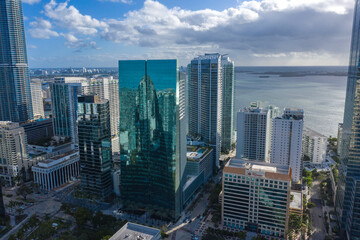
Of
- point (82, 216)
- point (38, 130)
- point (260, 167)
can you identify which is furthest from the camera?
point (38, 130)

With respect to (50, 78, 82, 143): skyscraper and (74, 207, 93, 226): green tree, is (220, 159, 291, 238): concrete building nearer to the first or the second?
(74, 207, 93, 226): green tree

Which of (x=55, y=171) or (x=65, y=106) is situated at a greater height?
(x=65, y=106)

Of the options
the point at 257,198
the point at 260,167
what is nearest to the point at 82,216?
the point at 257,198

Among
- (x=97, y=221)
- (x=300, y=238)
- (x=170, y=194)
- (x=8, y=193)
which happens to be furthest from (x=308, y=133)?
(x=8, y=193)

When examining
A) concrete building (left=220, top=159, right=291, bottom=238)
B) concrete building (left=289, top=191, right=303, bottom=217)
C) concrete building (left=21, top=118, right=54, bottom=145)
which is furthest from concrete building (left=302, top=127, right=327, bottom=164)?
concrete building (left=21, top=118, right=54, bottom=145)

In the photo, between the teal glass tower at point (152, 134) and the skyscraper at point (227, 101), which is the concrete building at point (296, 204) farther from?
the skyscraper at point (227, 101)

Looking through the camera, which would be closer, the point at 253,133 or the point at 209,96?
the point at 253,133

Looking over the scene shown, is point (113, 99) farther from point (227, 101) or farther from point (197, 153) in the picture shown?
point (197, 153)
